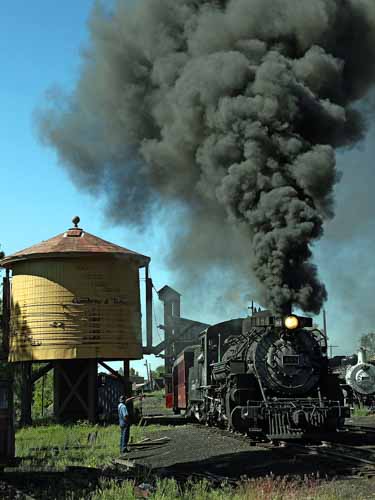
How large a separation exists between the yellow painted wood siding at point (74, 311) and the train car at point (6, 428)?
11534 mm

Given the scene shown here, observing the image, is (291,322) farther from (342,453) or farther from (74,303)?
(74,303)

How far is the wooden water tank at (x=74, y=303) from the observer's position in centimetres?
2219

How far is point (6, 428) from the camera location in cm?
1015

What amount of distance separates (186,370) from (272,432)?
29.7 ft

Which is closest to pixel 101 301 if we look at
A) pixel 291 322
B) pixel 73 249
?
pixel 73 249

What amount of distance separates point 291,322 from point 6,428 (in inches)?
212

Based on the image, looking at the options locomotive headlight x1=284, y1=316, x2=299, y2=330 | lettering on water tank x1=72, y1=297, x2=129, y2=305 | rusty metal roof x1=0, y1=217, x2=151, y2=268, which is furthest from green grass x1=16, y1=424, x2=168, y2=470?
rusty metal roof x1=0, y1=217, x2=151, y2=268

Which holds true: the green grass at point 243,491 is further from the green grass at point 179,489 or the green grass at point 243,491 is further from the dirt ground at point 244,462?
the dirt ground at point 244,462

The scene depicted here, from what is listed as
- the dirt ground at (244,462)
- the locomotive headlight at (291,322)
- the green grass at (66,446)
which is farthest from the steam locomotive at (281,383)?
the green grass at (66,446)

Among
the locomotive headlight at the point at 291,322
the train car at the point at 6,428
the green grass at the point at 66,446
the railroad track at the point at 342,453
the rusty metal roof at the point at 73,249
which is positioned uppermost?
the rusty metal roof at the point at 73,249

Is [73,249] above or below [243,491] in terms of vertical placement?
above

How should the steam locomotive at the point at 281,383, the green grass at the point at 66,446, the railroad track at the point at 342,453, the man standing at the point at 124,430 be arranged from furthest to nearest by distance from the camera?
the man standing at the point at 124,430 → the steam locomotive at the point at 281,383 → the green grass at the point at 66,446 → the railroad track at the point at 342,453

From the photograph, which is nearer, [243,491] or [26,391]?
[243,491]

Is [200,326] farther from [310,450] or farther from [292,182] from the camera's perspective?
[310,450]
